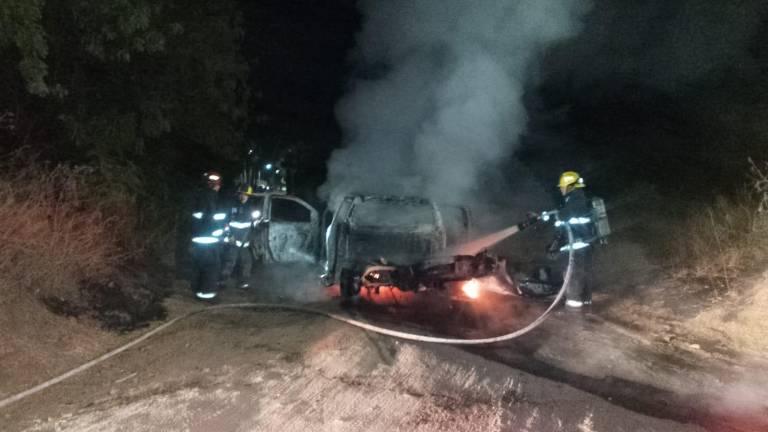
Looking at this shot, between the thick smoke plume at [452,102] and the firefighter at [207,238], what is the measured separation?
126 inches

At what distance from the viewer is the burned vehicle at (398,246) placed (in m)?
7.85

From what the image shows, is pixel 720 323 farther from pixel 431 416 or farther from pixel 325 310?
pixel 325 310

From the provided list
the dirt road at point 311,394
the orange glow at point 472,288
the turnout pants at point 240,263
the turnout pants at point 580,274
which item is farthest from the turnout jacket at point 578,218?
the turnout pants at point 240,263

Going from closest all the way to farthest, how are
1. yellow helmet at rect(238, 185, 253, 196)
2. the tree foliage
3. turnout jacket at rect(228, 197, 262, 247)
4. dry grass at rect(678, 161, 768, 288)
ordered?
the tree foliage < dry grass at rect(678, 161, 768, 288) < turnout jacket at rect(228, 197, 262, 247) < yellow helmet at rect(238, 185, 253, 196)

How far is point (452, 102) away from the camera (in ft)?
33.8

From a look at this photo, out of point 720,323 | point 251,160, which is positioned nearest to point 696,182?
point 720,323

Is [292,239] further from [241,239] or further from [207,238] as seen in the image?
[207,238]

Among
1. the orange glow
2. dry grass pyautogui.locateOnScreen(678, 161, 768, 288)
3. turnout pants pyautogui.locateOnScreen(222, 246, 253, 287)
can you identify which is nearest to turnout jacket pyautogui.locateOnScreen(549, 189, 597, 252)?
the orange glow

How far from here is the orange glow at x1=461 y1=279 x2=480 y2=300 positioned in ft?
26.5

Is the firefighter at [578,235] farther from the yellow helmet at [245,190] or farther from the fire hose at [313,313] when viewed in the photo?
the yellow helmet at [245,190]

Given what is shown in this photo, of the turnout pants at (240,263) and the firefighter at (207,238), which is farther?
the turnout pants at (240,263)

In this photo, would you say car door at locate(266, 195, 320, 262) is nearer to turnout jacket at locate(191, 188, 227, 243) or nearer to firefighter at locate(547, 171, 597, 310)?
turnout jacket at locate(191, 188, 227, 243)

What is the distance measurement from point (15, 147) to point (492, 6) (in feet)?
25.9

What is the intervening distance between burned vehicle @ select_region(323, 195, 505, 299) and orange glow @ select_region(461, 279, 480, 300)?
20 millimetres
